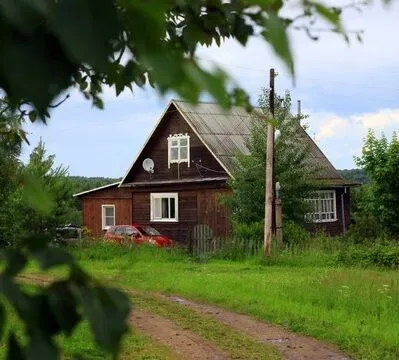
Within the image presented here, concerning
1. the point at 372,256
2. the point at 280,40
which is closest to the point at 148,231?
the point at 372,256

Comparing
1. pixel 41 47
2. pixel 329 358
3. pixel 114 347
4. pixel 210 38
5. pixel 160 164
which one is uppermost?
pixel 160 164

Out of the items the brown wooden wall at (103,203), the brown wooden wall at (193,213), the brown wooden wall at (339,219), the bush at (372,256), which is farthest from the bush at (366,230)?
the brown wooden wall at (103,203)

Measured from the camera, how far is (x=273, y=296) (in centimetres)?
1139

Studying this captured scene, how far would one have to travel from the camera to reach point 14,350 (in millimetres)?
957

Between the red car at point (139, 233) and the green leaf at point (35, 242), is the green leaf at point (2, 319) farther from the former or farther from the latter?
the red car at point (139, 233)

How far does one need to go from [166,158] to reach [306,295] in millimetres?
21371

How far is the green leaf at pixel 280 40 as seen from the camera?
0.79 m

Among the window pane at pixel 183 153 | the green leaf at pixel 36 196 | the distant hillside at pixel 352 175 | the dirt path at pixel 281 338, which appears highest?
the window pane at pixel 183 153

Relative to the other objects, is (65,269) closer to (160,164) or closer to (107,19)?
(107,19)

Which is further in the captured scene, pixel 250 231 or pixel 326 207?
pixel 326 207

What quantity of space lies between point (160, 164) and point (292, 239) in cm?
1160

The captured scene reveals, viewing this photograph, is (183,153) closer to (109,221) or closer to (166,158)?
(166,158)

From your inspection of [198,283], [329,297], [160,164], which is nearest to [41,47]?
[329,297]

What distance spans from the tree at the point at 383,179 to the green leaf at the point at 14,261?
25.8 m
